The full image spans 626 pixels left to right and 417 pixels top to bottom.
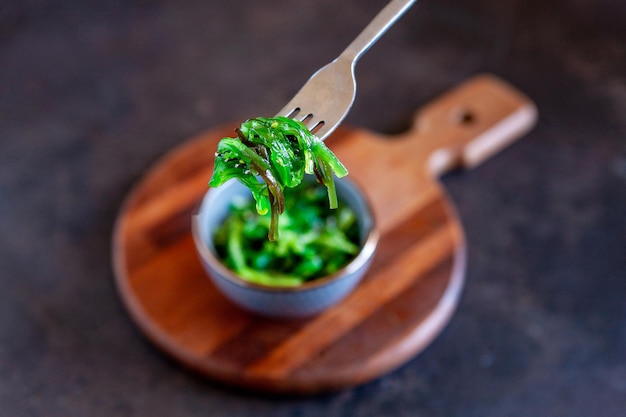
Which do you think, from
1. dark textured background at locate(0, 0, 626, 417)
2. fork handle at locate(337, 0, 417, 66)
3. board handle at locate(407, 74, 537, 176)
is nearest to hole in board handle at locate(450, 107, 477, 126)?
board handle at locate(407, 74, 537, 176)

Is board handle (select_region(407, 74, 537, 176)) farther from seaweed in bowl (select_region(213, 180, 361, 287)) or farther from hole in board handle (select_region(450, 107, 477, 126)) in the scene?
seaweed in bowl (select_region(213, 180, 361, 287))

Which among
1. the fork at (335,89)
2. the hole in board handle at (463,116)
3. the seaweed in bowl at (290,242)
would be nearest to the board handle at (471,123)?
the hole in board handle at (463,116)

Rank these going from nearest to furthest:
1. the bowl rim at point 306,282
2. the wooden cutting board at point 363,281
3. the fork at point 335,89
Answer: the fork at point 335,89 < the bowl rim at point 306,282 < the wooden cutting board at point 363,281

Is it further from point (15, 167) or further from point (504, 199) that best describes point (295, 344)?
point (15, 167)


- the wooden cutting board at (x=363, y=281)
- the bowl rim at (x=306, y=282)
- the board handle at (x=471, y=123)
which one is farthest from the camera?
the board handle at (x=471, y=123)

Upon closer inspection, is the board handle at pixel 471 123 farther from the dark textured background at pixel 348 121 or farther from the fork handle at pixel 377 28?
the fork handle at pixel 377 28

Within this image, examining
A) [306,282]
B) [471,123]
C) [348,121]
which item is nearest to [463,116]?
[471,123]
